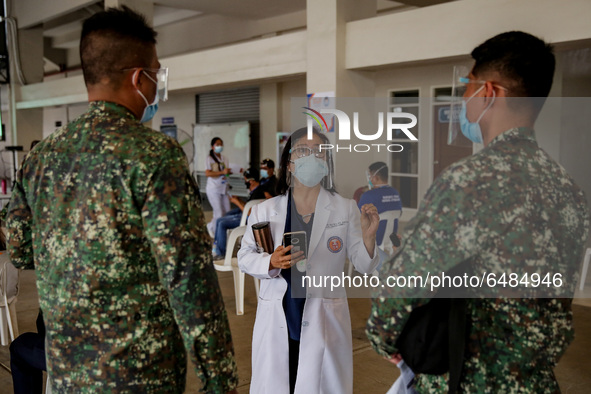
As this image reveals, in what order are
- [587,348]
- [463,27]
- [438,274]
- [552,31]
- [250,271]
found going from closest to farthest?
[438,274]
[250,271]
[587,348]
[552,31]
[463,27]

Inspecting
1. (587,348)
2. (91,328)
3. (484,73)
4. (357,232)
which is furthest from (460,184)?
(587,348)

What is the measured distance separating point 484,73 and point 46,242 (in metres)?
1.22

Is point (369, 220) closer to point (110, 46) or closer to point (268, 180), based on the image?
point (110, 46)

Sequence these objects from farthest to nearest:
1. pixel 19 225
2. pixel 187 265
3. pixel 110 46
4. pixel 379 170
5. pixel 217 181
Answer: pixel 217 181
pixel 379 170
pixel 19 225
pixel 110 46
pixel 187 265

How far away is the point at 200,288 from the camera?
1430mm

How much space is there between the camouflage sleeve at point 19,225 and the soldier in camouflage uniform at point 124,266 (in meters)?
0.15

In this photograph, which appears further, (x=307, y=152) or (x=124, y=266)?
(x=307, y=152)

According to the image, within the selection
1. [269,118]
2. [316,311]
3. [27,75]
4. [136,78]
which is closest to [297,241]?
[316,311]

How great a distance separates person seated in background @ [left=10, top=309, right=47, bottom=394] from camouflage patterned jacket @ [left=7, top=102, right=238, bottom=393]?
822mm

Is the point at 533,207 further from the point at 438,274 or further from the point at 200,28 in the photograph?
the point at 200,28

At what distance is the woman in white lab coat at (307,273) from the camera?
233 centimetres

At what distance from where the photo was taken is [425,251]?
1308mm

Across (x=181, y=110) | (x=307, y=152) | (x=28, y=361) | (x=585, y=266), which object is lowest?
(x=585, y=266)

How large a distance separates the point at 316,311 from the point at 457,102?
1.07 meters
